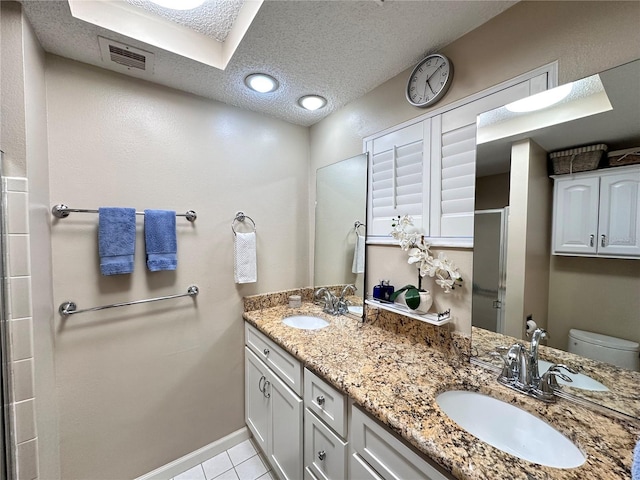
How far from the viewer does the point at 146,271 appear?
1.51m

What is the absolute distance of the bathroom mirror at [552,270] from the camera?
2.58 feet

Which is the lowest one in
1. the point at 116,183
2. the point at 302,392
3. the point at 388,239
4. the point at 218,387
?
the point at 218,387

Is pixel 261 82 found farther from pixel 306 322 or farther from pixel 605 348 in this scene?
pixel 605 348

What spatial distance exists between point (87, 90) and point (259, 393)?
76.8 inches

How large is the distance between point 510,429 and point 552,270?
559 millimetres

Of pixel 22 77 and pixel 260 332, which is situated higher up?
pixel 22 77

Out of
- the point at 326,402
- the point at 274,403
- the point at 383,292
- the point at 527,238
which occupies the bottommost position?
the point at 274,403

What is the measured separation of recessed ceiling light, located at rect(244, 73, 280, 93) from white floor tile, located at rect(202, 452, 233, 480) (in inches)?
93.3

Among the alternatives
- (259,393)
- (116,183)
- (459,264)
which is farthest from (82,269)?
(459,264)

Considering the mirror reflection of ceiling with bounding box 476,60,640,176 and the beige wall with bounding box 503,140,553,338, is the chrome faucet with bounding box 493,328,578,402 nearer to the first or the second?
the beige wall with bounding box 503,140,553,338

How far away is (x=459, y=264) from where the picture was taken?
1192 millimetres

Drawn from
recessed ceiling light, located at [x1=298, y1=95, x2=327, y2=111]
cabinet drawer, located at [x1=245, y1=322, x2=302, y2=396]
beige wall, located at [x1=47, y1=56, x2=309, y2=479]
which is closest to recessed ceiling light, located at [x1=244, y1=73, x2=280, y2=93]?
recessed ceiling light, located at [x1=298, y1=95, x2=327, y2=111]

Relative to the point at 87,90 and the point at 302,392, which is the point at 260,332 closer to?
the point at 302,392

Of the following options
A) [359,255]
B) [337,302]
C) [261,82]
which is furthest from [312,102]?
[337,302]
